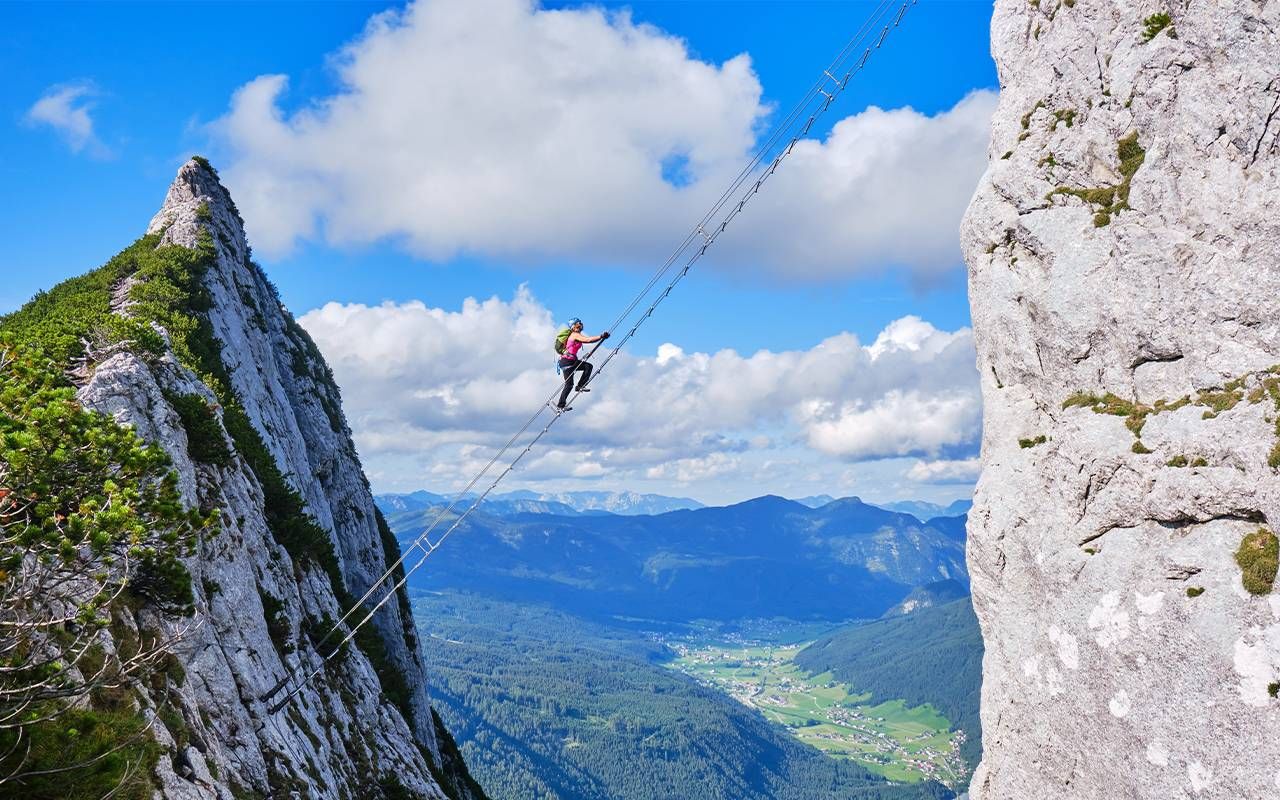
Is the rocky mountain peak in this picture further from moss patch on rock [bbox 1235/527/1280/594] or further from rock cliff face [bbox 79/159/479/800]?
moss patch on rock [bbox 1235/527/1280/594]

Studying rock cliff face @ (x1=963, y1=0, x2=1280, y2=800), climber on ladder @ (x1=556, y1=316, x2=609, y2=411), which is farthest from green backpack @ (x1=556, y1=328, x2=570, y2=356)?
rock cliff face @ (x1=963, y1=0, x2=1280, y2=800)

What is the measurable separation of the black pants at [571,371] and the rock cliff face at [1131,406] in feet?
62.4

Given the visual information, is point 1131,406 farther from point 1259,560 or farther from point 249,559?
point 249,559

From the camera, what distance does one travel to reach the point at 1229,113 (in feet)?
91.2

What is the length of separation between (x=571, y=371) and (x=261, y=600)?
13590 millimetres

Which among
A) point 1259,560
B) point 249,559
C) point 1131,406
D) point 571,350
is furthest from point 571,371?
point 1259,560

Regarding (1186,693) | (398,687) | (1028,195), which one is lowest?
(398,687)

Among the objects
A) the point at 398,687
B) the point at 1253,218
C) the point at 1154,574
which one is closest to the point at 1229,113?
the point at 1253,218

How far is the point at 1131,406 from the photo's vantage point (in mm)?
28516

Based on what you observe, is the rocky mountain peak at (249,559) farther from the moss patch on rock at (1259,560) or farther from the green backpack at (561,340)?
the moss patch on rock at (1259,560)

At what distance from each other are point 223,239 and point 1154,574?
64084mm

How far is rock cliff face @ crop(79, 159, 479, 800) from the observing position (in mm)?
18797

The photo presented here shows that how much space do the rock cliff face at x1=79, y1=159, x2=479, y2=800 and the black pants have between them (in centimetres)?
1251

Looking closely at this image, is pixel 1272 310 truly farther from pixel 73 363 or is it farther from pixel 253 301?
pixel 253 301
